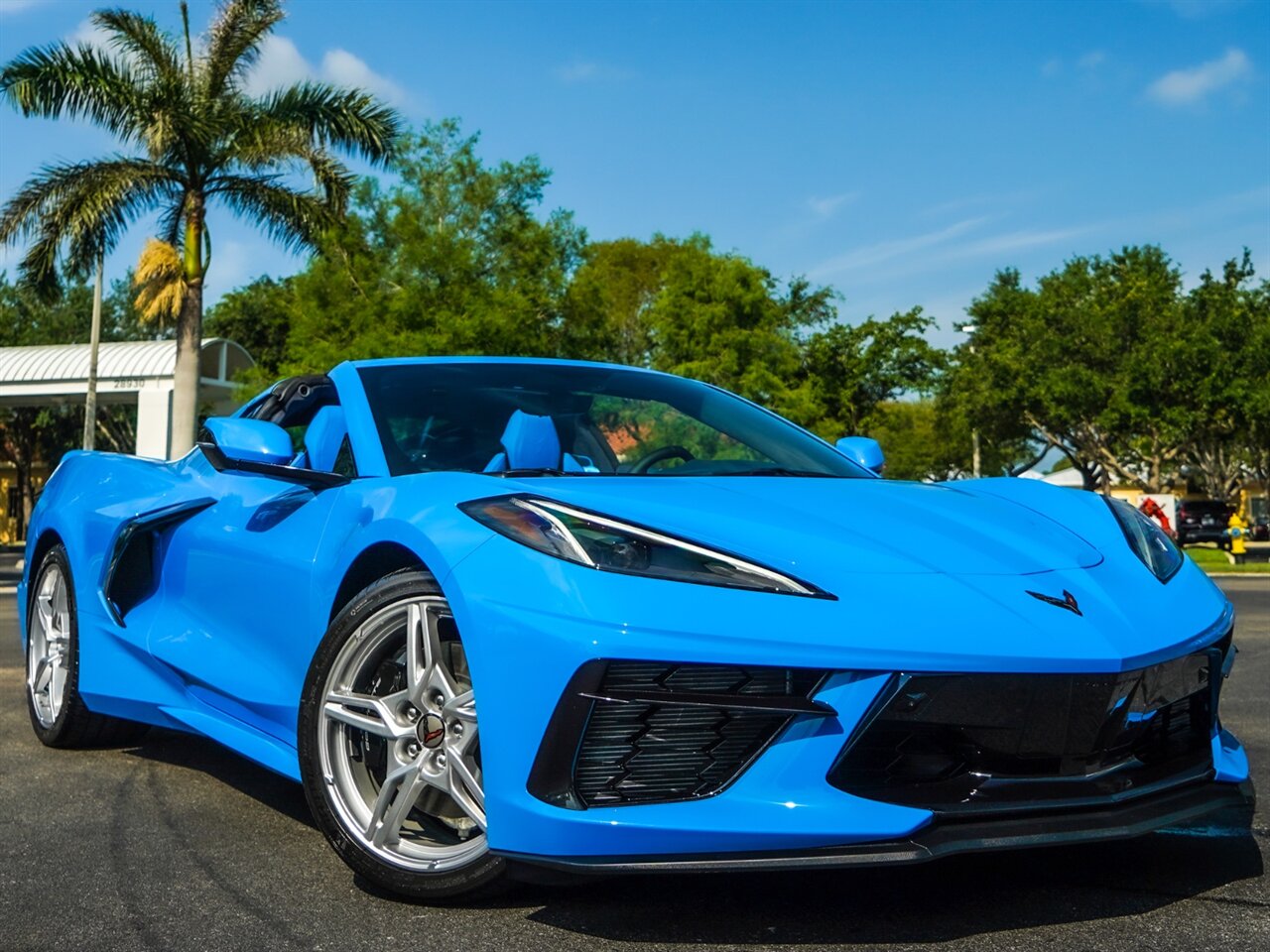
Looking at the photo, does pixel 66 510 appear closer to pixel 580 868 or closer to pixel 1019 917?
pixel 580 868

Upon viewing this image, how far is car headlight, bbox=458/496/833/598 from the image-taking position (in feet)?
9.09

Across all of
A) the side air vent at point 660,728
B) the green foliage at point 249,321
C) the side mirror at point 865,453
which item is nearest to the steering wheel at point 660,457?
the side mirror at point 865,453

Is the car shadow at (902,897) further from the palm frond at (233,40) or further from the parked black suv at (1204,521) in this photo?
the parked black suv at (1204,521)

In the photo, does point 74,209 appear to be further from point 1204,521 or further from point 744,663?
point 1204,521

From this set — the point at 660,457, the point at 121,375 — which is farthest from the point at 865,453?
the point at 121,375

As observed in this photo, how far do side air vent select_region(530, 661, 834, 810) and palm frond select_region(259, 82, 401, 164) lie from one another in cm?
2000

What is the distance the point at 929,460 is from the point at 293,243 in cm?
5171

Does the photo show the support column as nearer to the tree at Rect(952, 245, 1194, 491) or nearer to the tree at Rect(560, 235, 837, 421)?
the tree at Rect(560, 235, 837, 421)

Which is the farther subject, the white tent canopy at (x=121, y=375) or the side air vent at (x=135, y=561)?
the white tent canopy at (x=121, y=375)

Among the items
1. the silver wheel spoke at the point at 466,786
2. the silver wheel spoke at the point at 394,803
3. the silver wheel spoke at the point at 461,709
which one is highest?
the silver wheel spoke at the point at 461,709

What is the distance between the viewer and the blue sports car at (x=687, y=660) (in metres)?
2.69

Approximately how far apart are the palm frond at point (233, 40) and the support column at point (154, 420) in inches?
361

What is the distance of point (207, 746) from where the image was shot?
17.2 ft

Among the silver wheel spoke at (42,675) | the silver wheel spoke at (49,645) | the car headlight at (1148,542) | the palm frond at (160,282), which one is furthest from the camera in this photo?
the palm frond at (160,282)
